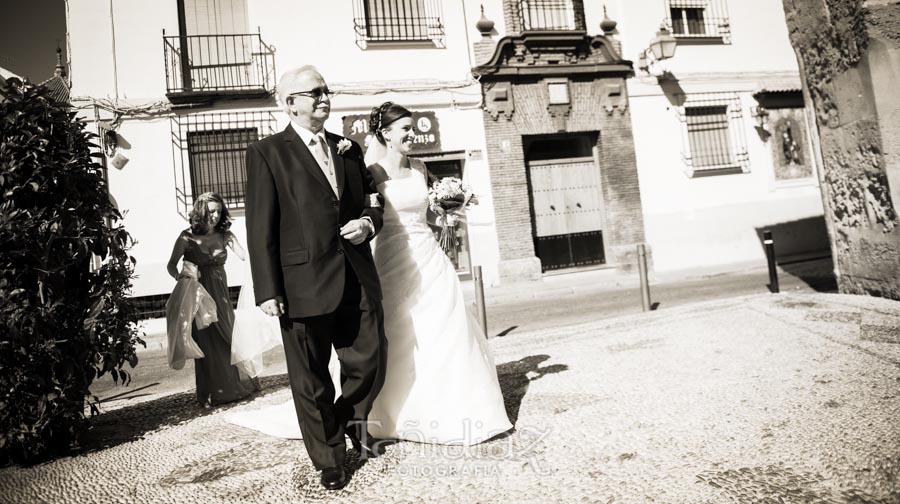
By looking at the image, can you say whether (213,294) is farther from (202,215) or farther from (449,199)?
(449,199)

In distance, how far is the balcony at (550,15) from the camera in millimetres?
13102

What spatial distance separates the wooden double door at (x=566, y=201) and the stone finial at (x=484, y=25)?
270 centimetres

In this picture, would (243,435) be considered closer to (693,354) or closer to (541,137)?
(693,354)

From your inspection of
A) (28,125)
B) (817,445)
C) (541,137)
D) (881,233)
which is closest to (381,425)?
(817,445)

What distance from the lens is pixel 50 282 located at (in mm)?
3324

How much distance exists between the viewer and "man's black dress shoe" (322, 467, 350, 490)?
2.55 m

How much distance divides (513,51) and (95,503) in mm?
12140

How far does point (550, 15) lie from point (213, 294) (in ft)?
37.2

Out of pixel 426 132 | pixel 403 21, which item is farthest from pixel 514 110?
pixel 403 21

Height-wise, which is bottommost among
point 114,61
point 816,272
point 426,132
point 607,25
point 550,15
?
point 816,272

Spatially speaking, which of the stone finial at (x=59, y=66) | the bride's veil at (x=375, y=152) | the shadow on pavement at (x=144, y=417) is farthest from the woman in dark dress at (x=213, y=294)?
the stone finial at (x=59, y=66)

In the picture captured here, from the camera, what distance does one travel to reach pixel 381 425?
10.3 feet

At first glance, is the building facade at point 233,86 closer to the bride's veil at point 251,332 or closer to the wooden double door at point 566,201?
the wooden double door at point 566,201

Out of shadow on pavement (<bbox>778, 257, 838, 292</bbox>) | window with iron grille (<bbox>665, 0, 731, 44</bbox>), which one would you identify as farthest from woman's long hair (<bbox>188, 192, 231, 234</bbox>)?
window with iron grille (<bbox>665, 0, 731, 44</bbox>)
